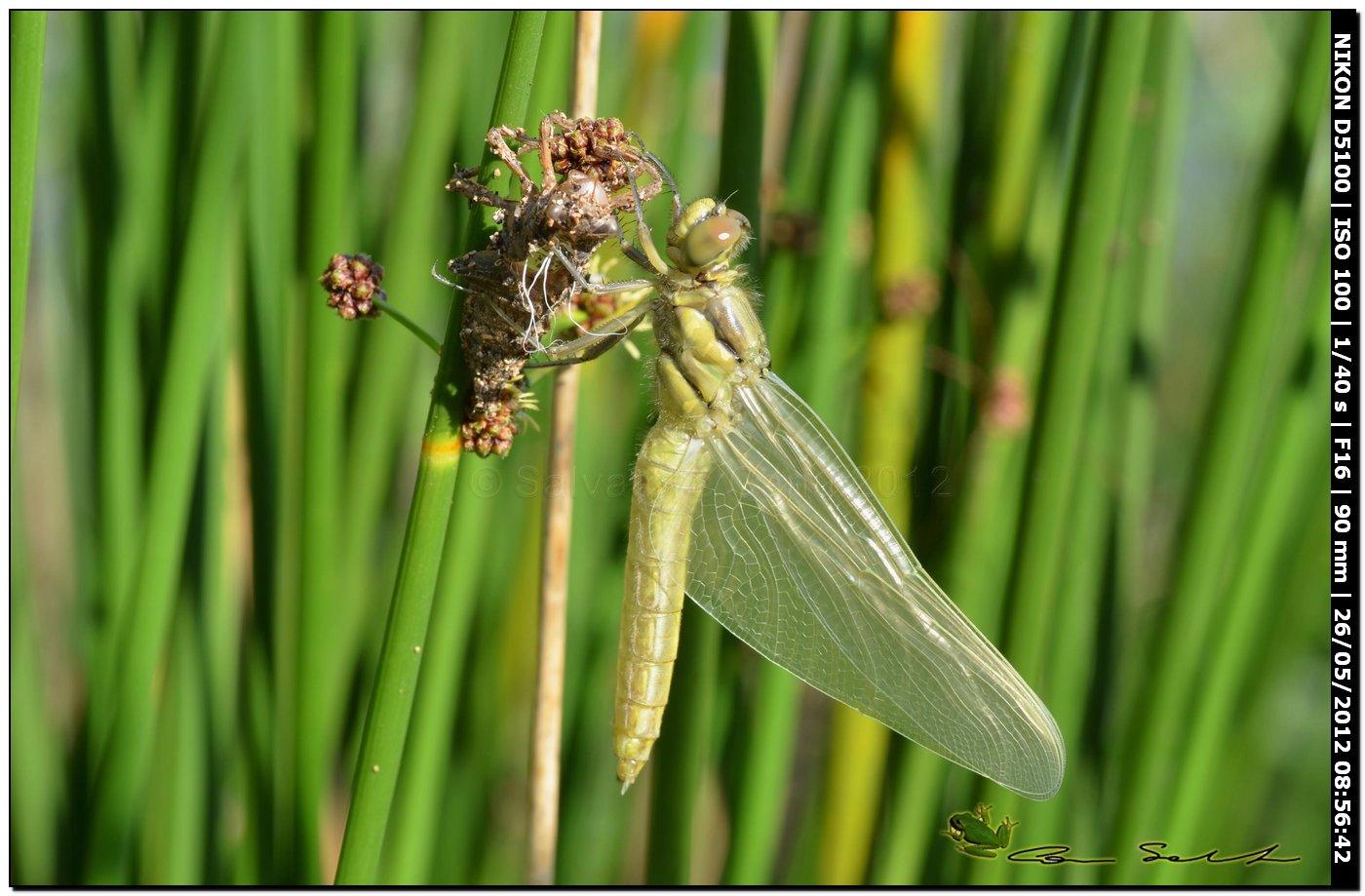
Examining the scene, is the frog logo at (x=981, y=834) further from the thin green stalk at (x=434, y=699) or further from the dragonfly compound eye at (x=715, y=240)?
the dragonfly compound eye at (x=715, y=240)

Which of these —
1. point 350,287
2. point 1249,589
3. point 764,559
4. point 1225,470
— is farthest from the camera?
point 764,559

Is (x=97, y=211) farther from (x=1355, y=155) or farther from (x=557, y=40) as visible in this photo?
(x=1355, y=155)

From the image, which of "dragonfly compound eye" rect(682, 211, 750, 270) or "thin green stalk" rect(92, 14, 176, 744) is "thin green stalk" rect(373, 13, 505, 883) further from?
"dragonfly compound eye" rect(682, 211, 750, 270)

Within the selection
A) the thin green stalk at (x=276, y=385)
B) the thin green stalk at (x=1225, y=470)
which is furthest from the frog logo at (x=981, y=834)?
A: the thin green stalk at (x=276, y=385)

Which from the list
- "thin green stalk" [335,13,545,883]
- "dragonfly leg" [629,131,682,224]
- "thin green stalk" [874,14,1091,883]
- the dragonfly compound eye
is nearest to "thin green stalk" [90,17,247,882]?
"thin green stalk" [335,13,545,883]

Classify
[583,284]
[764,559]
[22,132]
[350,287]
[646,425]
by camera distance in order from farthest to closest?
[646,425] < [764,559] < [583,284] < [350,287] < [22,132]

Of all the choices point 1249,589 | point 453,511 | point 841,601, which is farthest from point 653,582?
point 1249,589

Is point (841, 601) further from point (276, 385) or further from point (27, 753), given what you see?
point (27, 753)
